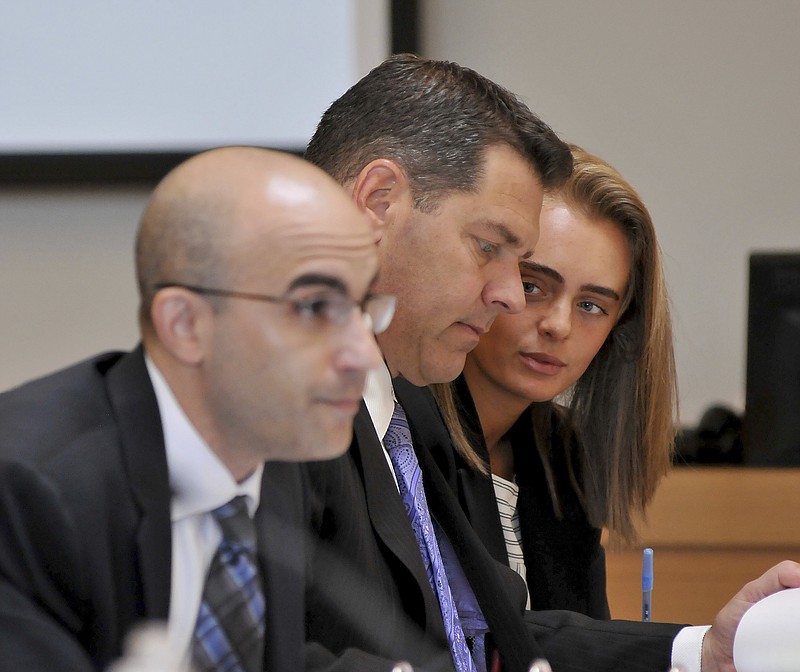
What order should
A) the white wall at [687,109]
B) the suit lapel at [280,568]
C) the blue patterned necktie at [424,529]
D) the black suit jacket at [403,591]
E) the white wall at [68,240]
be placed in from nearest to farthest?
1. the suit lapel at [280,568]
2. the black suit jacket at [403,591]
3. the blue patterned necktie at [424,529]
4. the white wall at [68,240]
5. the white wall at [687,109]

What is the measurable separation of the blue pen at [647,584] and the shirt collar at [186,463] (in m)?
0.67

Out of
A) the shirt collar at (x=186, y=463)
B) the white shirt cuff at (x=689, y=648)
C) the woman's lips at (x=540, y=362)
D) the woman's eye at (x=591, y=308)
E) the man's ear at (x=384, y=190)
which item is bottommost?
the white shirt cuff at (x=689, y=648)

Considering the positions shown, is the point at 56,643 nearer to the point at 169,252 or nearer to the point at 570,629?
the point at 169,252

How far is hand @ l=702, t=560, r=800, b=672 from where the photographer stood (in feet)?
3.35

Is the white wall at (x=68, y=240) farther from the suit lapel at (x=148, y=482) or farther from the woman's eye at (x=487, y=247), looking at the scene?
the suit lapel at (x=148, y=482)

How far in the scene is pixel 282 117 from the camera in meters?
2.43

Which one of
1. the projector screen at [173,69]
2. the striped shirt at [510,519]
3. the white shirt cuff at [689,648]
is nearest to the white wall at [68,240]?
the projector screen at [173,69]

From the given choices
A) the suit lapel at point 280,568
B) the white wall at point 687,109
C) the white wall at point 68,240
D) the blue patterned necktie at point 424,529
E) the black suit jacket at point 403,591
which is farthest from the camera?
the white wall at point 687,109

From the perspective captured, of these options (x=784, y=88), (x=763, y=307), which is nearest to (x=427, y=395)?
(x=763, y=307)

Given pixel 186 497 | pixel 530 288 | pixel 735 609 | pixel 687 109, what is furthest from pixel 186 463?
pixel 687 109

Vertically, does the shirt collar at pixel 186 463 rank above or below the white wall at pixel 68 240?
above

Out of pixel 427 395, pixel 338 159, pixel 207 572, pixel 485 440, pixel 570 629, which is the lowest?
pixel 570 629

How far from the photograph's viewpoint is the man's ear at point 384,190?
3.43ft

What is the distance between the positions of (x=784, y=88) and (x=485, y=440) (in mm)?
1627
